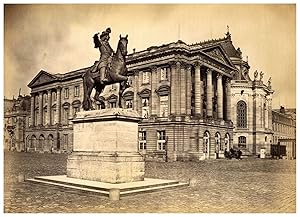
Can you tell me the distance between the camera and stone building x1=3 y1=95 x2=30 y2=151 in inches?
442

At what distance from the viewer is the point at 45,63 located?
40.0 feet

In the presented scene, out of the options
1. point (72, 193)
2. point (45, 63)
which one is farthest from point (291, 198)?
point (45, 63)

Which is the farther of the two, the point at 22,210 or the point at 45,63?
the point at 45,63

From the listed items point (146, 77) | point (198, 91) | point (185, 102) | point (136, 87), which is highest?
point (146, 77)

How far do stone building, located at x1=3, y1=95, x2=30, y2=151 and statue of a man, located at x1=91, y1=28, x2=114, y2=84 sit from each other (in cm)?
243

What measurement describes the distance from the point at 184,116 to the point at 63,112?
7.40 metres

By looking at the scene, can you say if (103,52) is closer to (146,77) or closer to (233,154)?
(233,154)

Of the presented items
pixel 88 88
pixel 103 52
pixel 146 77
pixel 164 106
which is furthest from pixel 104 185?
pixel 146 77

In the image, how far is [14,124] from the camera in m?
12.7

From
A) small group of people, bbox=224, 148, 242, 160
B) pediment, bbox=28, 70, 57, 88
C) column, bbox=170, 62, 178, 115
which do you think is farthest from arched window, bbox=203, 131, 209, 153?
pediment, bbox=28, 70, 57, 88

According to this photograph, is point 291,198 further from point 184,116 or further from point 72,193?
point 184,116

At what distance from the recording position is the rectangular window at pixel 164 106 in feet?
83.9

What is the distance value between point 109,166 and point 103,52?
2.99 m

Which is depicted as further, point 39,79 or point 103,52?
point 39,79
